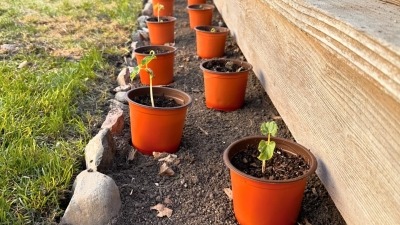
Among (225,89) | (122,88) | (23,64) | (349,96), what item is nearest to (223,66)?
(225,89)

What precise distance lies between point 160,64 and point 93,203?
1.62 meters

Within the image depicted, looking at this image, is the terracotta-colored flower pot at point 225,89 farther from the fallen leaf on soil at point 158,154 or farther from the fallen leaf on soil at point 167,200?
the fallen leaf on soil at point 167,200

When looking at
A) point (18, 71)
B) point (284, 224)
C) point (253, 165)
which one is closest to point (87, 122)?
point (18, 71)

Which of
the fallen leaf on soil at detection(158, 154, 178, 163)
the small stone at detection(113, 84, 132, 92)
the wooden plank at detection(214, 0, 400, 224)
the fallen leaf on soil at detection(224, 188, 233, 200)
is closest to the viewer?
the wooden plank at detection(214, 0, 400, 224)

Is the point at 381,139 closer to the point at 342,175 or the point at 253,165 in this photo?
the point at 342,175

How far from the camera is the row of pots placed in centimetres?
164

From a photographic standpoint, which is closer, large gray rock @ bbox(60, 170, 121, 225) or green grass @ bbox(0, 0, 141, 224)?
large gray rock @ bbox(60, 170, 121, 225)

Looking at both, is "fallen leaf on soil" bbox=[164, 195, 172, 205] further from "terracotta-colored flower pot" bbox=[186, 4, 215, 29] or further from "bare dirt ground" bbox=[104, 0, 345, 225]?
"terracotta-colored flower pot" bbox=[186, 4, 215, 29]

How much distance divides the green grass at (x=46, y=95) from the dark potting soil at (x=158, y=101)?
12.7 inches

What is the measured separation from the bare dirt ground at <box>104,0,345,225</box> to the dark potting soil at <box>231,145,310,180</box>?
0.72 ft

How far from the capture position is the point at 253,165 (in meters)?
1.82

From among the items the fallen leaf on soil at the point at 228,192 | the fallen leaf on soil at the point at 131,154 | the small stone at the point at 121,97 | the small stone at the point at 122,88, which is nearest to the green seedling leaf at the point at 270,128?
the fallen leaf on soil at the point at 228,192

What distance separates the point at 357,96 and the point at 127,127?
1513 millimetres

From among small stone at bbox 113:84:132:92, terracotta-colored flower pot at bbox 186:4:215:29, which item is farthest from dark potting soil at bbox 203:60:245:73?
terracotta-colored flower pot at bbox 186:4:215:29
